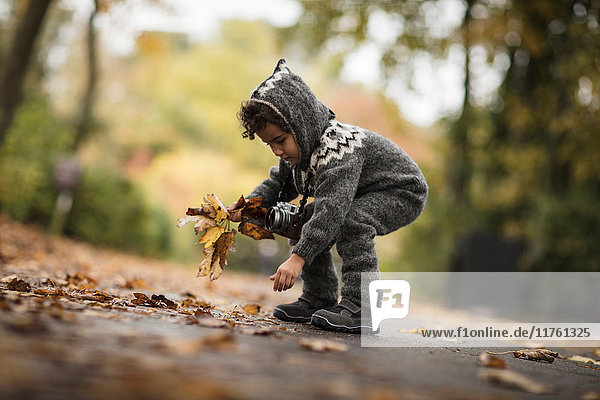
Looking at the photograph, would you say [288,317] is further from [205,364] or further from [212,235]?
[205,364]

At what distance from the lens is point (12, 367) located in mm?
1011

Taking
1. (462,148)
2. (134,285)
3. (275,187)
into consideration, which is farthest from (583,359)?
(462,148)

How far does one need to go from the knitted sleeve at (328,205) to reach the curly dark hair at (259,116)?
0.28 m

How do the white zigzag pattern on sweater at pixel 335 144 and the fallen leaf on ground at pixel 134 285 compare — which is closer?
the white zigzag pattern on sweater at pixel 335 144

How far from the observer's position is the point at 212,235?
2658 mm

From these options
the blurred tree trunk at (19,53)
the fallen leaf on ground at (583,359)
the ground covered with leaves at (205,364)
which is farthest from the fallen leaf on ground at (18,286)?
the blurred tree trunk at (19,53)

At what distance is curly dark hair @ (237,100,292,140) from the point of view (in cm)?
254

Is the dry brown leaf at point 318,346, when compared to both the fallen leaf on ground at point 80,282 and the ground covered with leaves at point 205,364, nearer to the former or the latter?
the ground covered with leaves at point 205,364

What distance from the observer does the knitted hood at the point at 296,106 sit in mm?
2520

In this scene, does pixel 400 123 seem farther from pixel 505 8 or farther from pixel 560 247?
pixel 560 247

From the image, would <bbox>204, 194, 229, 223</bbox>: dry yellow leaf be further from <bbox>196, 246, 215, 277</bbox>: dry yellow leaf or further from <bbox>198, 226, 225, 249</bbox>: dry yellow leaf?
<bbox>196, 246, 215, 277</bbox>: dry yellow leaf

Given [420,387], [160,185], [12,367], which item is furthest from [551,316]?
[160,185]

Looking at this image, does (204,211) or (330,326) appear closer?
(330,326)

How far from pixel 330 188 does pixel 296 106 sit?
415 mm
